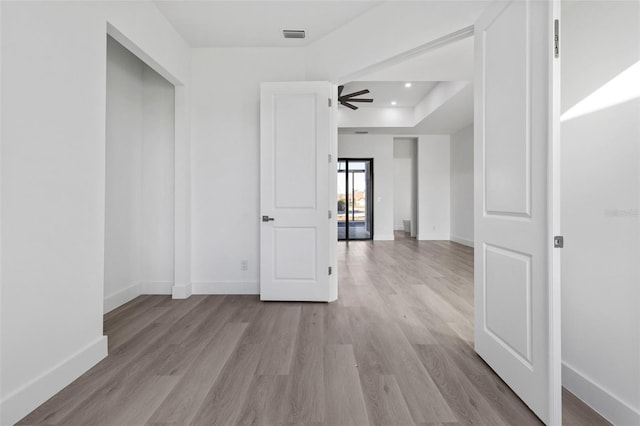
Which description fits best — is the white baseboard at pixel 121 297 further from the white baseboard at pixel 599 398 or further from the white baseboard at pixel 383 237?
the white baseboard at pixel 383 237

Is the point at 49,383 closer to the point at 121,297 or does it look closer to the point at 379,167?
the point at 121,297

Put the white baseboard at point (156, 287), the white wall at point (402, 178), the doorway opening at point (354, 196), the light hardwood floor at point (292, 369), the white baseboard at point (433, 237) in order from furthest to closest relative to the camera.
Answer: the white wall at point (402, 178), the doorway opening at point (354, 196), the white baseboard at point (433, 237), the white baseboard at point (156, 287), the light hardwood floor at point (292, 369)

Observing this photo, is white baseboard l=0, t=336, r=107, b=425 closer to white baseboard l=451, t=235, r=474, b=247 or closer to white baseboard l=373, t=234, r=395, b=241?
white baseboard l=373, t=234, r=395, b=241

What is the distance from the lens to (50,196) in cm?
A: 165

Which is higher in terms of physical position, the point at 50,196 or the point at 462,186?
the point at 462,186

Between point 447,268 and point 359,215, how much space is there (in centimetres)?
414

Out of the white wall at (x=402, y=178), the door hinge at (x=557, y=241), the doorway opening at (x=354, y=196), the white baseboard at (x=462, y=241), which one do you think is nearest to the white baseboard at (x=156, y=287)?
the door hinge at (x=557, y=241)

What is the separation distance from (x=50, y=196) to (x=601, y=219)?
2.85m

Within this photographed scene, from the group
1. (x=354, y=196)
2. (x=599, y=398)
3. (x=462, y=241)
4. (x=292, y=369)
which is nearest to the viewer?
(x=599, y=398)

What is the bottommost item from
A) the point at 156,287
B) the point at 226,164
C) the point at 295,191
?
the point at 156,287

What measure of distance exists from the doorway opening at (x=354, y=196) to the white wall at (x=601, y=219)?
686cm

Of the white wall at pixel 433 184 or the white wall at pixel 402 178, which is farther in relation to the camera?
the white wall at pixel 402 178

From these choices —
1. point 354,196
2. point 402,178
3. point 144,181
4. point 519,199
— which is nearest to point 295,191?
point 144,181

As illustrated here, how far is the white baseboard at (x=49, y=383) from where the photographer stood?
1.40 meters
